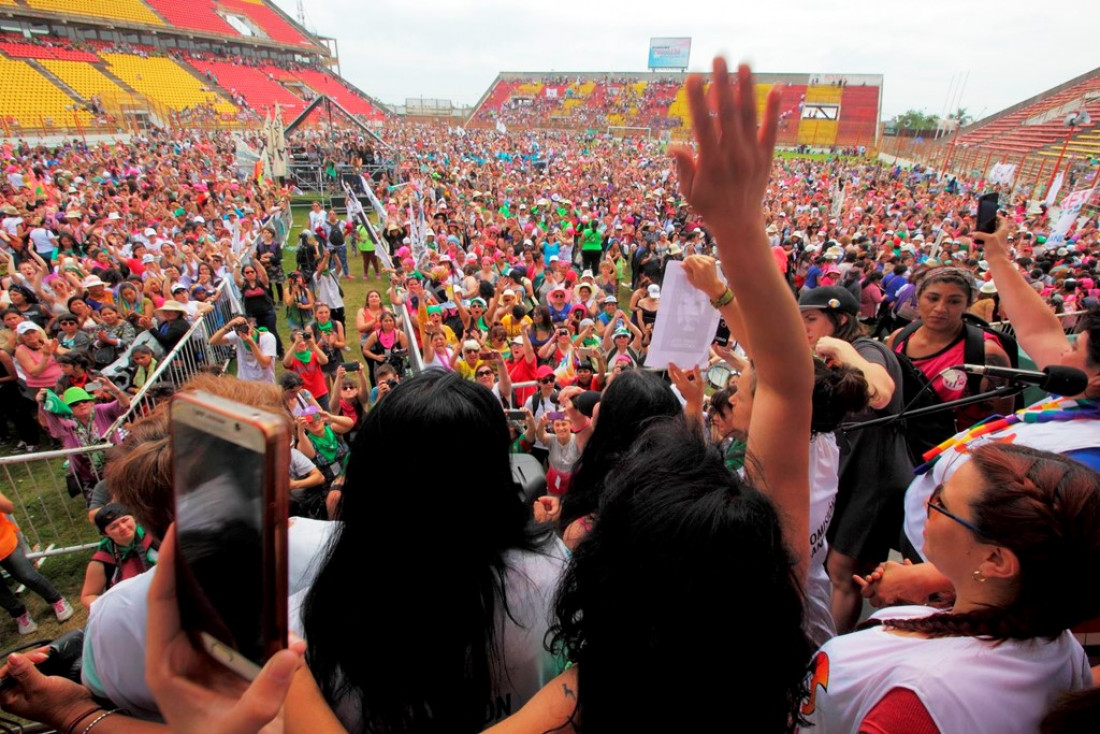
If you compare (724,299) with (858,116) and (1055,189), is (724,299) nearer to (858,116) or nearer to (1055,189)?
(1055,189)

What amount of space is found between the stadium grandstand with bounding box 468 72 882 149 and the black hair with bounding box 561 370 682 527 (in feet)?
150

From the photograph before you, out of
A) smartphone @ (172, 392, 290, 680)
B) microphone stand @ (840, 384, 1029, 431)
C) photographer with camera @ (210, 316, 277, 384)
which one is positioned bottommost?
photographer with camera @ (210, 316, 277, 384)

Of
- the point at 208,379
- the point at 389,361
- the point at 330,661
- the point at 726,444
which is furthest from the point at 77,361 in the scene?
the point at 726,444

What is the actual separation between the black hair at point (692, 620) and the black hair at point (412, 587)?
0.37 metres

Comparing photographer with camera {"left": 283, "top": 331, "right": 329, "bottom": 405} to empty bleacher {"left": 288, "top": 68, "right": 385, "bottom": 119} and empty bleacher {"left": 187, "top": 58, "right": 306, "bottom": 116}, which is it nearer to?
empty bleacher {"left": 187, "top": 58, "right": 306, "bottom": 116}

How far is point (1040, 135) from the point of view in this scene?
99.8 ft

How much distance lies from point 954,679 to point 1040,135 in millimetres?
42528

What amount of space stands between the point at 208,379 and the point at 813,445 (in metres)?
2.65

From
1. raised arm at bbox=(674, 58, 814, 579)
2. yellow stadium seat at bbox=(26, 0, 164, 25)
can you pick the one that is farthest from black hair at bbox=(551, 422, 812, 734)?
yellow stadium seat at bbox=(26, 0, 164, 25)

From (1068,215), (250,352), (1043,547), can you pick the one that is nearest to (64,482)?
(250,352)

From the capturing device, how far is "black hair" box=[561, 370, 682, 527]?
2213mm

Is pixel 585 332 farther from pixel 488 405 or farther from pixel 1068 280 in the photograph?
pixel 1068 280

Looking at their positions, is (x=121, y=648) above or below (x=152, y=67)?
below

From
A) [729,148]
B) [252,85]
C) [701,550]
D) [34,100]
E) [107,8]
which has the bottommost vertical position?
[701,550]
